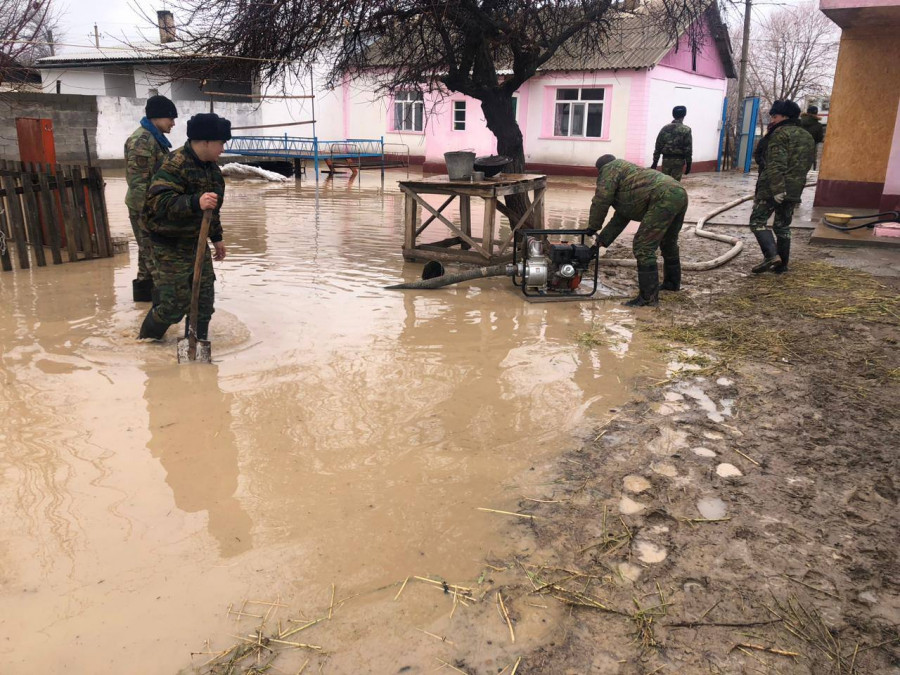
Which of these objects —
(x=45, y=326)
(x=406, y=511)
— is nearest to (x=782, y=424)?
(x=406, y=511)

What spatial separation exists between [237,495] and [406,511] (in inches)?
32.3

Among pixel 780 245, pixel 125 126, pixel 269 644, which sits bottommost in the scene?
pixel 269 644

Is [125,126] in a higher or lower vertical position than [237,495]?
higher

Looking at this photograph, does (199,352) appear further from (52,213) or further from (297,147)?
(297,147)

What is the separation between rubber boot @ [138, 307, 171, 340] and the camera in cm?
518

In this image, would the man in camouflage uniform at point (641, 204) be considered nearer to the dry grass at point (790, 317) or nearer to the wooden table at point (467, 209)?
the dry grass at point (790, 317)

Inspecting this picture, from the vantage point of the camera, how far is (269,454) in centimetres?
365

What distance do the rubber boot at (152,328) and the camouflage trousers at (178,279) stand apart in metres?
0.13

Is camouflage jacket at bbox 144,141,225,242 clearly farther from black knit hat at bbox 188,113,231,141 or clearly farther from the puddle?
the puddle

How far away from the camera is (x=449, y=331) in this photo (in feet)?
19.2

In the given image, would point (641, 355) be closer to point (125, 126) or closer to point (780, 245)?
point (780, 245)

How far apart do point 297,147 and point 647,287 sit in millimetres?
19417

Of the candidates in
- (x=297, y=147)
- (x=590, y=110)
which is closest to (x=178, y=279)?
(x=590, y=110)

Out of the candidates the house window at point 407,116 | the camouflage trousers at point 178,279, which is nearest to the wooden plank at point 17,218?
the camouflage trousers at point 178,279
